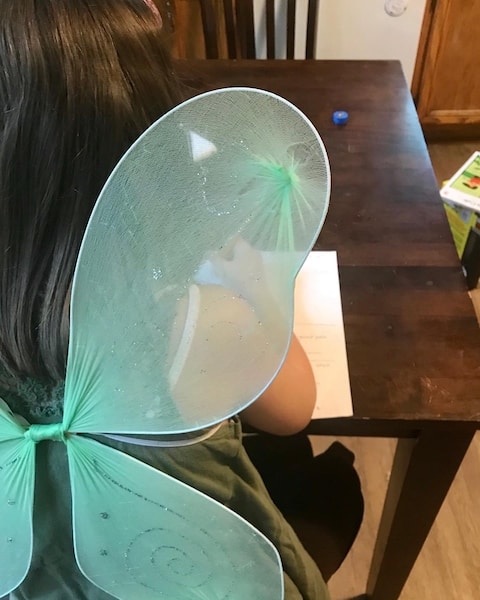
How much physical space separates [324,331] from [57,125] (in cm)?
45

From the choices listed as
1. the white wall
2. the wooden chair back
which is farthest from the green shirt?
the white wall

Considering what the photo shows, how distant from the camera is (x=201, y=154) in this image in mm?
417


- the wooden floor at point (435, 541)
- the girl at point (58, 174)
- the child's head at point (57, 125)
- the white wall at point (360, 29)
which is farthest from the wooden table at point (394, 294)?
the white wall at point (360, 29)

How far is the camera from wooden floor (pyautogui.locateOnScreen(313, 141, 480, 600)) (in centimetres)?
131

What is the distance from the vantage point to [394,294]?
0.84 metres

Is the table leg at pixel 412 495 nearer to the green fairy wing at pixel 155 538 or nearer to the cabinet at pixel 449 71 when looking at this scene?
the green fairy wing at pixel 155 538

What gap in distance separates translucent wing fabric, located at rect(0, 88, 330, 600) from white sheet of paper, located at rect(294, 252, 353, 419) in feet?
0.74

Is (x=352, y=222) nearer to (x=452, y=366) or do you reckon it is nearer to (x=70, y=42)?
(x=452, y=366)

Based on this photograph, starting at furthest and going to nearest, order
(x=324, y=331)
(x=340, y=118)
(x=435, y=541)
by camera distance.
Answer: (x=435, y=541), (x=340, y=118), (x=324, y=331)

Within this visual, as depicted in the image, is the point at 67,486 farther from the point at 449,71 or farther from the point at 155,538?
the point at 449,71

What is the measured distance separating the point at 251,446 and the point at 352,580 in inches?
22.4

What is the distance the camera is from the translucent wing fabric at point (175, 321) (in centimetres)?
41

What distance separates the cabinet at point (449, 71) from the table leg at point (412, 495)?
1635 mm

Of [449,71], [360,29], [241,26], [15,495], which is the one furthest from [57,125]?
[449,71]
